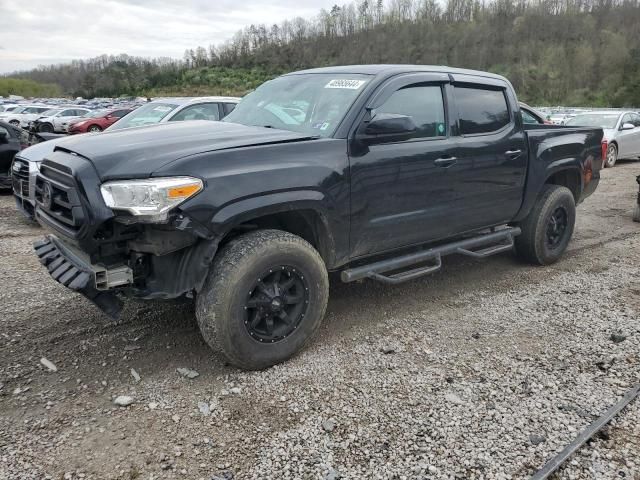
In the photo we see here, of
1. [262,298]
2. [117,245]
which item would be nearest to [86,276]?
[117,245]

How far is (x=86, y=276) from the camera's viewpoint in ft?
10.0

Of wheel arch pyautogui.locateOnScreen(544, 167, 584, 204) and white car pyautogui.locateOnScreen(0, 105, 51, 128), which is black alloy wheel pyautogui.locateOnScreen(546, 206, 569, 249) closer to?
wheel arch pyautogui.locateOnScreen(544, 167, 584, 204)

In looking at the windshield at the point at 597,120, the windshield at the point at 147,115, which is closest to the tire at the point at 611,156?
the windshield at the point at 597,120

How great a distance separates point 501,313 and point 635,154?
12.7m

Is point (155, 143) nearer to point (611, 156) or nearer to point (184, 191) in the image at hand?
point (184, 191)

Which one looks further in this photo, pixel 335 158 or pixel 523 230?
pixel 523 230

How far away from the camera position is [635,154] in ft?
48.1

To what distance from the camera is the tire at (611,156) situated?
13.9 m

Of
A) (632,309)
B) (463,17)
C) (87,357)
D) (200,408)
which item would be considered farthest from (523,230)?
(463,17)

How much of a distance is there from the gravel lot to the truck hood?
1334 mm

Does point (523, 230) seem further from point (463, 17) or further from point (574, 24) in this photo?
point (463, 17)

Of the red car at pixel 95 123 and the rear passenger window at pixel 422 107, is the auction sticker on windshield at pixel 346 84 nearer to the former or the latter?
the rear passenger window at pixel 422 107

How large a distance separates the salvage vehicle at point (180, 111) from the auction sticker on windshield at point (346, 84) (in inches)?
167

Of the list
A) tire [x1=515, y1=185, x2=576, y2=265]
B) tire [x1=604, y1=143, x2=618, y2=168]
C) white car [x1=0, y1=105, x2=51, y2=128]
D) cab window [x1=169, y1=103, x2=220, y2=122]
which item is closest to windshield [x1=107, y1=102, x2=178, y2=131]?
cab window [x1=169, y1=103, x2=220, y2=122]
